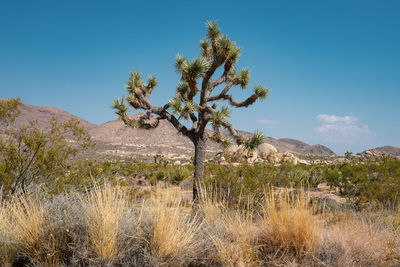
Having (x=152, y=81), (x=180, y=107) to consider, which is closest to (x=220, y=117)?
(x=180, y=107)

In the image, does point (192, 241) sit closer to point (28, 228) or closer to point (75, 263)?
point (75, 263)

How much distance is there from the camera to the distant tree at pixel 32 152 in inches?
214

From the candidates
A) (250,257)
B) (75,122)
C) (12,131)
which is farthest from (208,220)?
(12,131)

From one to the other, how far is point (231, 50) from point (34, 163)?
19.6ft

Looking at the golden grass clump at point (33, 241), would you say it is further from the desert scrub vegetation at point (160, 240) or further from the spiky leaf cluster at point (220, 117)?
the spiky leaf cluster at point (220, 117)

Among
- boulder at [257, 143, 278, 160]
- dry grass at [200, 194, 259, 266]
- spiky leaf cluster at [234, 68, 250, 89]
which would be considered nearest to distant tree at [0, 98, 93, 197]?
dry grass at [200, 194, 259, 266]

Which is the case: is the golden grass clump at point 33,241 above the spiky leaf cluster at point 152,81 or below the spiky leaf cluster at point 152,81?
below

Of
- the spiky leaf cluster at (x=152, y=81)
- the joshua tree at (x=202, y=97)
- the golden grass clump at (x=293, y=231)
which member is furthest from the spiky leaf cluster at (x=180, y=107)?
the golden grass clump at (x=293, y=231)

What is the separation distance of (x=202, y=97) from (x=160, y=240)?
6.19 metres

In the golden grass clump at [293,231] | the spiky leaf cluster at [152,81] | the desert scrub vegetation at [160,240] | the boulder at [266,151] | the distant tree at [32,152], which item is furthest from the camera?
the boulder at [266,151]

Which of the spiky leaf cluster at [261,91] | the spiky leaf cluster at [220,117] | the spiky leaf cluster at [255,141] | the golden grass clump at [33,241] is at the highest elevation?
the spiky leaf cluster at [261,91]

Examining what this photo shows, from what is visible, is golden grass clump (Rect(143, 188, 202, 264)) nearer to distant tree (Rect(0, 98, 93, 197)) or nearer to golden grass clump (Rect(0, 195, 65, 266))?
golden grass clump (Rect(0, 195, 65, 266))

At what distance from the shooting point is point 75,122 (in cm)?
700

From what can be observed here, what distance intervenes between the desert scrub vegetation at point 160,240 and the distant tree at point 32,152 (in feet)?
5.96
